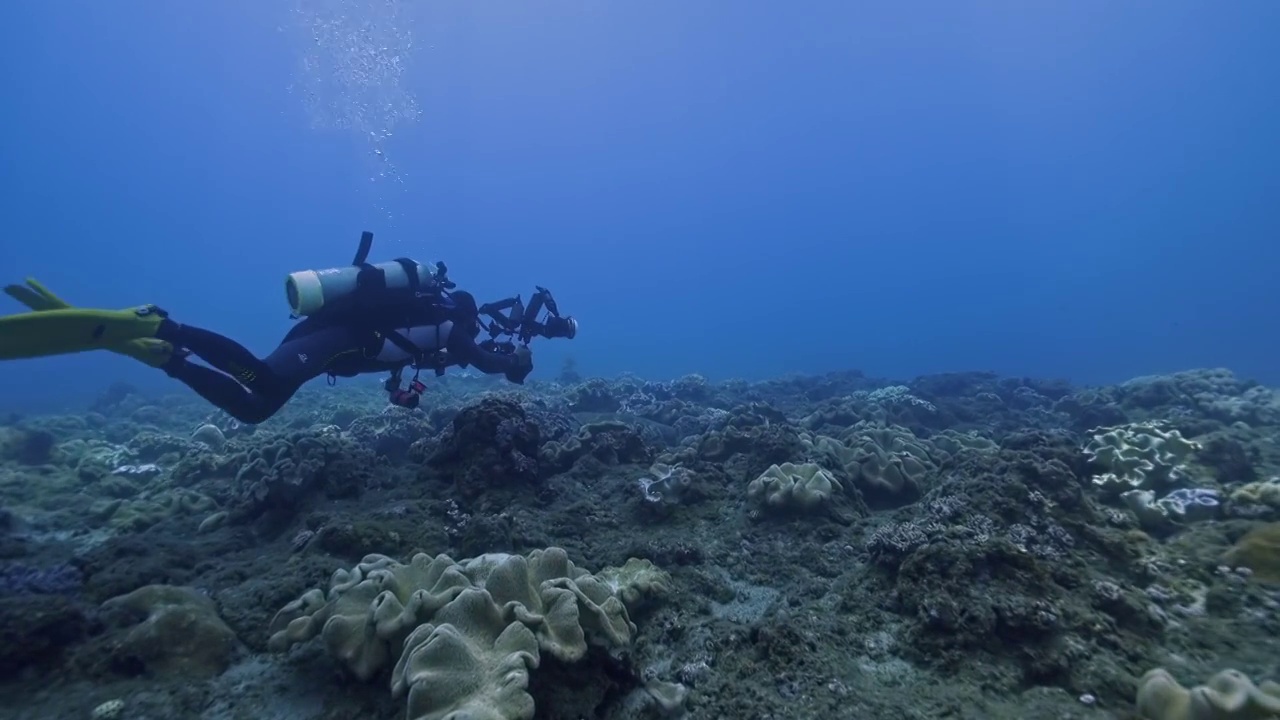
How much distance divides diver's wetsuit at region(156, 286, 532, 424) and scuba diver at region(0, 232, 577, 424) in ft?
0.05

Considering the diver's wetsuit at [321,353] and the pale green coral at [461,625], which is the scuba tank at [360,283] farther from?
the pale green coral at [461,625]

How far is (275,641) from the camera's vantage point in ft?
14.4

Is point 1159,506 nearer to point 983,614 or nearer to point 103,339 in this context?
point 983,614

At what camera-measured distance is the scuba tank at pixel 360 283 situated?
28.2 feet

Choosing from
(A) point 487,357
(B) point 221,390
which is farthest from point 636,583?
(B) point 221,390

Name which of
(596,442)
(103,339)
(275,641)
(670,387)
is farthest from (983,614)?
(670,387)

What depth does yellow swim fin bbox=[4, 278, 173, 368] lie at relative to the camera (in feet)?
23.1

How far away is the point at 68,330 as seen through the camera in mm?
6863

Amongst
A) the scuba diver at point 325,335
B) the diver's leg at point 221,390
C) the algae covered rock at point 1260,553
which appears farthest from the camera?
the diver's leg at point 221,390

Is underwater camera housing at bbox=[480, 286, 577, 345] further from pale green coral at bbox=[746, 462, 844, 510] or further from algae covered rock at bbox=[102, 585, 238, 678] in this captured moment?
algae covered rock at bbox=[102, 585, 238, 678]

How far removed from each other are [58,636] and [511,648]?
3836 millimetres

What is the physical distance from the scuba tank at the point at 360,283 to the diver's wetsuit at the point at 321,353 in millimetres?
273

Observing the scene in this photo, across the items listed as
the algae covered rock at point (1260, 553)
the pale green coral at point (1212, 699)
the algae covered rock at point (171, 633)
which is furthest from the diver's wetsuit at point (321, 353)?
the algae covered rock at point (1260, 553)

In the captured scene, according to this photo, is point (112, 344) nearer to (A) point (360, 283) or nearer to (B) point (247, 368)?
(B) point (247, 368)
